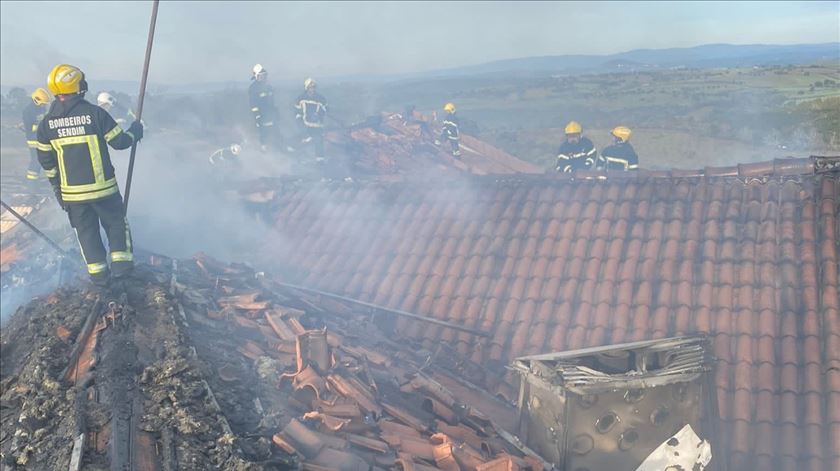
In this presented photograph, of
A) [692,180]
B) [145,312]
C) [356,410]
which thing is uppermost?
[692,180]

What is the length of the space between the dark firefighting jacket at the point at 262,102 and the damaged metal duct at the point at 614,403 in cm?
1142

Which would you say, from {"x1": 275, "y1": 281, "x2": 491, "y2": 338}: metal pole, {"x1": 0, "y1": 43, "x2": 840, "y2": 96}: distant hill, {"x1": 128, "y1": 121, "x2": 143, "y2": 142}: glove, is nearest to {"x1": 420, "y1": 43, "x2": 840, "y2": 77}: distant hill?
{"x1": 0, "y1": 43, "x2": 840, "y2": 96}: distant hill

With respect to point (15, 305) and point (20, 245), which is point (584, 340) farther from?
point (20, 245)

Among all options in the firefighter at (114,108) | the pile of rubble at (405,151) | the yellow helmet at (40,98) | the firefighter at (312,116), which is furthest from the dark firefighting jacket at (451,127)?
A: the yellow helmet at (40,98)

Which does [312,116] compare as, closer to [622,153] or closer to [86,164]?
[622,153]

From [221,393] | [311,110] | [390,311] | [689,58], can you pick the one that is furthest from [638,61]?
[221,393]

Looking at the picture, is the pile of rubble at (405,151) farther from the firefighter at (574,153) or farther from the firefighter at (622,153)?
the firefighter at (622,153)

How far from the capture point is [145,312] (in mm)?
6430

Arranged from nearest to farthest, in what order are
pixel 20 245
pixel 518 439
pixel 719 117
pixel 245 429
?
pixel 245 429 → pixel 518 439 → pixel 20 245 → pixel 719 117

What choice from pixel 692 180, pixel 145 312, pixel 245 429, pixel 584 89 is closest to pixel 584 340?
pixel 692 180

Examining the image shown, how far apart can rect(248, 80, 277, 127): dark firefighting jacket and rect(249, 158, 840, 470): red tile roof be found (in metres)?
6.00

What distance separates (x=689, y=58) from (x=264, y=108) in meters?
42.8

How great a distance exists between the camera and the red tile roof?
6.20 metres

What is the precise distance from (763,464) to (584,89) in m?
52.9
